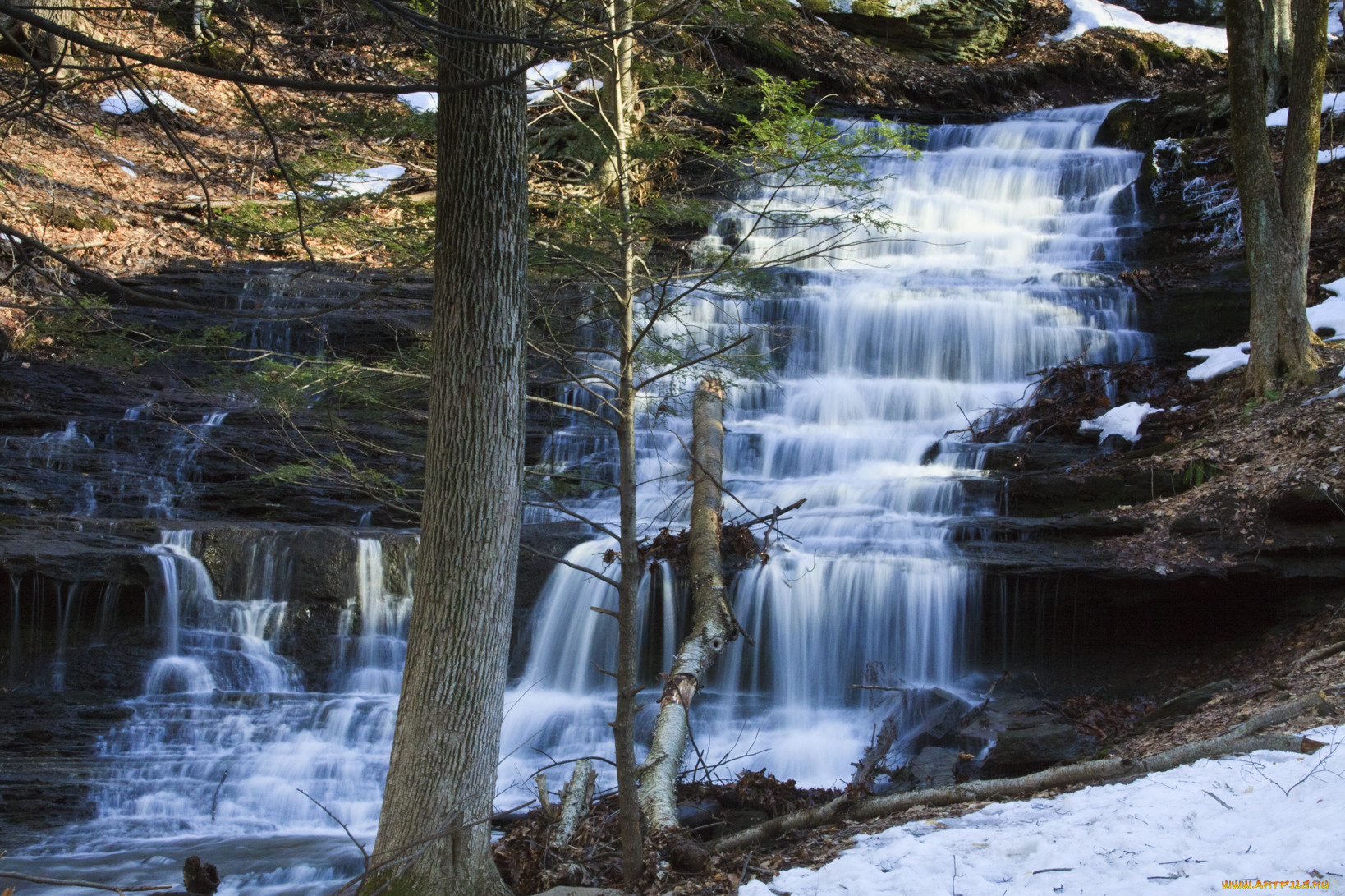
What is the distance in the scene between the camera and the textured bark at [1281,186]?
9.45 metres

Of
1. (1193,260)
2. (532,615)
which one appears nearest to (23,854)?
(532,615)

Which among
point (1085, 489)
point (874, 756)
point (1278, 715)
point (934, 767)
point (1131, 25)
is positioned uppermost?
point (1131, 25)

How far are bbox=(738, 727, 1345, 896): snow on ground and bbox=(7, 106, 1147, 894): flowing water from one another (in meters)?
2.72

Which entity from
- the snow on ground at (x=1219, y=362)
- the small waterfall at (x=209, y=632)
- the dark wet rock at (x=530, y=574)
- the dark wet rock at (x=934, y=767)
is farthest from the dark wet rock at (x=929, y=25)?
the dark wet rock at (x=934, y=767)

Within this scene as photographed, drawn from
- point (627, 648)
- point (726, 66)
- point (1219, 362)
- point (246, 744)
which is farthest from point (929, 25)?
point (627, 648)

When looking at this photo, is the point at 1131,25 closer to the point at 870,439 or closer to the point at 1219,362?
the point at 1219,362

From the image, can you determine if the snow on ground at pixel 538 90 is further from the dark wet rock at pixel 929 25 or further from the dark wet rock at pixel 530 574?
the dark wet rock at pixel 929 25

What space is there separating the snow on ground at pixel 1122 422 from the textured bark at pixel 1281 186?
43.6 inches

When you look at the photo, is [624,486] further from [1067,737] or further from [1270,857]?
[1067,737]

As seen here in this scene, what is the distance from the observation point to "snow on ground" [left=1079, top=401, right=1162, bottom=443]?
1030 cm

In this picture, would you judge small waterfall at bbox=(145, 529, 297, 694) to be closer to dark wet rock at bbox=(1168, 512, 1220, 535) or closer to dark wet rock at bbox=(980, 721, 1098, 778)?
dark wet rock at bbox=(980, 721, 1098, 778)

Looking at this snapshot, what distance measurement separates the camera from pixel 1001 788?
4.95 meters

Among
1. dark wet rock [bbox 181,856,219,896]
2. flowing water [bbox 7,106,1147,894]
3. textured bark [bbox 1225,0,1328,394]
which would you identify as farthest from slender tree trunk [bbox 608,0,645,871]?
textured bark [bbox 1225,0,1328,394]

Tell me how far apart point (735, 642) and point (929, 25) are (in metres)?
18.6
